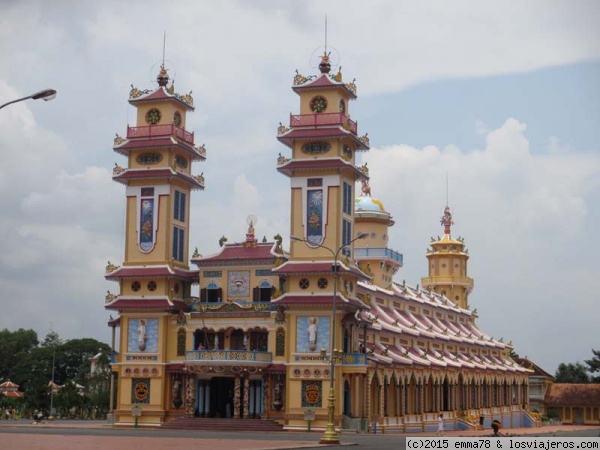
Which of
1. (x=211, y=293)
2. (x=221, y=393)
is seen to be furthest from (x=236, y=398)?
(x=211, y=293)

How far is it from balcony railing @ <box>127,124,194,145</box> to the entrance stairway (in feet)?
62.1

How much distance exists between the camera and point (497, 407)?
9750cm

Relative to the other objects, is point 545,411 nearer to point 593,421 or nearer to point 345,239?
point 593,421

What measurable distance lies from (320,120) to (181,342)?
16950mm

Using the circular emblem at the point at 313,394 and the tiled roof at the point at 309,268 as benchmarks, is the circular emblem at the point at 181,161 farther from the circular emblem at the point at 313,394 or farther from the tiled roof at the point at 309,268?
the circular emblem at the point at 313,394

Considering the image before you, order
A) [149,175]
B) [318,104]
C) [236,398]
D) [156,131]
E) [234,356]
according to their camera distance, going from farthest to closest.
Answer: [156,131] < [149,175] < [318,104] < [236,398] < [234,356]

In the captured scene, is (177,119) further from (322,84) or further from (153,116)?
(322,84)

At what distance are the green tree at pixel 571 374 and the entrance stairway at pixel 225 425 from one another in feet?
268

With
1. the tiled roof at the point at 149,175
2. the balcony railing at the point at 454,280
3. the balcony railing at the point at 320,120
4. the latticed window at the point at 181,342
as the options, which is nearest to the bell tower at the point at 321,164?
the balcony railing at the point at 320,120

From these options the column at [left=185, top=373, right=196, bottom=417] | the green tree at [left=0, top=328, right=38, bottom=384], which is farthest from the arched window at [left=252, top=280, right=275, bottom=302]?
the green tree at [left=0, top=328, right=38, bottom=384]

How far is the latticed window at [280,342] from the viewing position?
219 feet

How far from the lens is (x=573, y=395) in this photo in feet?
374

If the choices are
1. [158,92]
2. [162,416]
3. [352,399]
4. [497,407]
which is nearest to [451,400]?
[497,407]

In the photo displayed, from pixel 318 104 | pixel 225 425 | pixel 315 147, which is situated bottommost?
Answer: pixel 225 425
